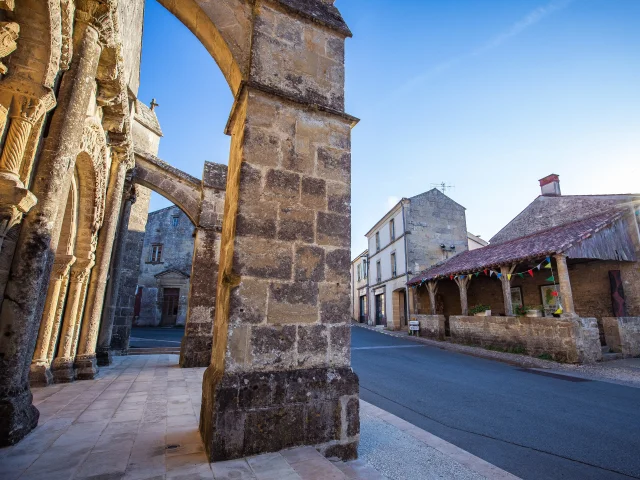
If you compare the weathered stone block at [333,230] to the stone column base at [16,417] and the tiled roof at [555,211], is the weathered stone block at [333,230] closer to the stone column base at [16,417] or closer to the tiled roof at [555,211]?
the stone column base at [16,417]

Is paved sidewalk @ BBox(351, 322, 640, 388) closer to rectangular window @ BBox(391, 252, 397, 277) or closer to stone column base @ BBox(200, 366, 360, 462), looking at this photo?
stone column base @ BBox(200, 366, 360, 462)

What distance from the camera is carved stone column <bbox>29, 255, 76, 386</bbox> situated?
12.6 ft

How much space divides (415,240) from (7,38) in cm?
1723

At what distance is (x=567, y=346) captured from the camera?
7488mm

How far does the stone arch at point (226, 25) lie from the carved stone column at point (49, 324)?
345 cm

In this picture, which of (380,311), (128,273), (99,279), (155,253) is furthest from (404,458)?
(155,253)

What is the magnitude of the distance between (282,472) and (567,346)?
28.2 ft

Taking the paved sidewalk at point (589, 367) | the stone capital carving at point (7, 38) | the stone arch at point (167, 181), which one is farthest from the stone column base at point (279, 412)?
the paved sidewalk at point (589, 367)

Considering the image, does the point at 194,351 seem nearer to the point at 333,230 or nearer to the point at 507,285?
the point at 333,230

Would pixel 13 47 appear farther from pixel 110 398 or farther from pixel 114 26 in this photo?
pixel 110 398

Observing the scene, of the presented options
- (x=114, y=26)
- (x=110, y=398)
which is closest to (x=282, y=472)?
(x=110, y=398)

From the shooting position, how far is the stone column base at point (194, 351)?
5645 millimetres

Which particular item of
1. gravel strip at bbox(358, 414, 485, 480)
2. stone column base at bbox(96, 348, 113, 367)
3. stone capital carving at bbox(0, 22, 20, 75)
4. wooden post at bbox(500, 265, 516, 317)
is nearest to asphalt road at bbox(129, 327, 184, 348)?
stone column base at bbox(96, 348, 113, 367)

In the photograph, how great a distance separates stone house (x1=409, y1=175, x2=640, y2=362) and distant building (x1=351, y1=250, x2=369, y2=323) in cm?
1133
